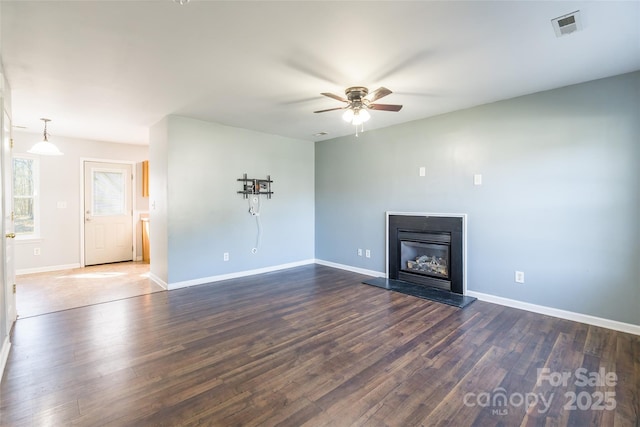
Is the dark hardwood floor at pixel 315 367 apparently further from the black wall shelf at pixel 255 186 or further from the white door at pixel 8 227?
the black wall shelf at pixel 255 186

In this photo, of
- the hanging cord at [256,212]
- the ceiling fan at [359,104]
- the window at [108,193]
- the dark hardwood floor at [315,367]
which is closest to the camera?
the dark hardwood floor at [315,367]

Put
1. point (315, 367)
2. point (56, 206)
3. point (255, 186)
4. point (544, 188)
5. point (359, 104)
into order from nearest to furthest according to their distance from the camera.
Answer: point (315, 367) → point (359, 104) → point (544, 188) → point (255, 186) → point (56, 206)

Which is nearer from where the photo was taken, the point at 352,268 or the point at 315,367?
the point at 315,367

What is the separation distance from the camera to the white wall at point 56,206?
5.30 metres

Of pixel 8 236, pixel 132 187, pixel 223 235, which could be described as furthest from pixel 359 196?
pixel 132 187

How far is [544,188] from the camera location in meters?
3.34

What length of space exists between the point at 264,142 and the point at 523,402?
16.1 ft

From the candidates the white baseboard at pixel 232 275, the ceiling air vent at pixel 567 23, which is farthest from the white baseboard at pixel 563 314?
the white baseboard at pixel 232 275

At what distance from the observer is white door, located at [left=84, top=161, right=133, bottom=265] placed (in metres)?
5.97

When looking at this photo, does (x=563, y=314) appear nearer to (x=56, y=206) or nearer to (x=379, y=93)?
(x=379, y=93)

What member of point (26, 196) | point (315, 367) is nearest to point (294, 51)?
point (315, 367)

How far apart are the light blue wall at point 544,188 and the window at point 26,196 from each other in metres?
6.23

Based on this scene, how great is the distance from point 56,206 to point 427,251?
683 centimetres

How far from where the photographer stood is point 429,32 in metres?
2.20
